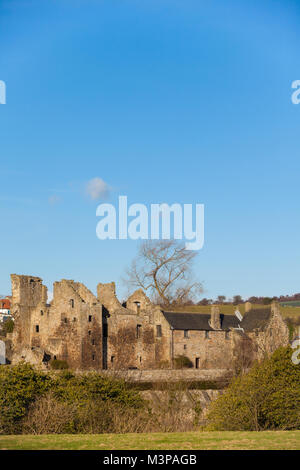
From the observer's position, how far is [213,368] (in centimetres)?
5834

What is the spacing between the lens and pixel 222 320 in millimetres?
64688

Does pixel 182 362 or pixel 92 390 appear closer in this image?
pixel 92 390

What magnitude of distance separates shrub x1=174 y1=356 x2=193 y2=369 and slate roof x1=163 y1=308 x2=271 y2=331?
2.79 meters

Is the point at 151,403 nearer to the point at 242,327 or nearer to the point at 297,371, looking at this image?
the point at 297,371

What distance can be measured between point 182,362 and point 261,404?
30053 millimetres

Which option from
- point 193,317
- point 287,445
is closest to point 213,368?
point 193,317

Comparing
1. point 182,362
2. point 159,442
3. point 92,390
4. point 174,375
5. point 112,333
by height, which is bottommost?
point 174,375

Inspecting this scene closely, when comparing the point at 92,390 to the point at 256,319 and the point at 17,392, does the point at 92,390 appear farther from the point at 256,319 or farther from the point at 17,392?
the point at 256,319

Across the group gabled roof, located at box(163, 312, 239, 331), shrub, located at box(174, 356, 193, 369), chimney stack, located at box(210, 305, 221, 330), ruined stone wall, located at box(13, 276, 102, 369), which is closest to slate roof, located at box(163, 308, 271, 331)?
gabled roof, located at box(163, 312, 239, 331)

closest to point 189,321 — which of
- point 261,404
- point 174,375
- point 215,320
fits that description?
point 215,320

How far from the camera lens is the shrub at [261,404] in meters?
26.2

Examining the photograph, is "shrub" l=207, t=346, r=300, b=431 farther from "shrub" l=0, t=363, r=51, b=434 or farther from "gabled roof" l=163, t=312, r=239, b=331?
"gabled roof" l=163, t=312, r=239, b=331

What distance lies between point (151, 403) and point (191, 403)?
12.0 feet
